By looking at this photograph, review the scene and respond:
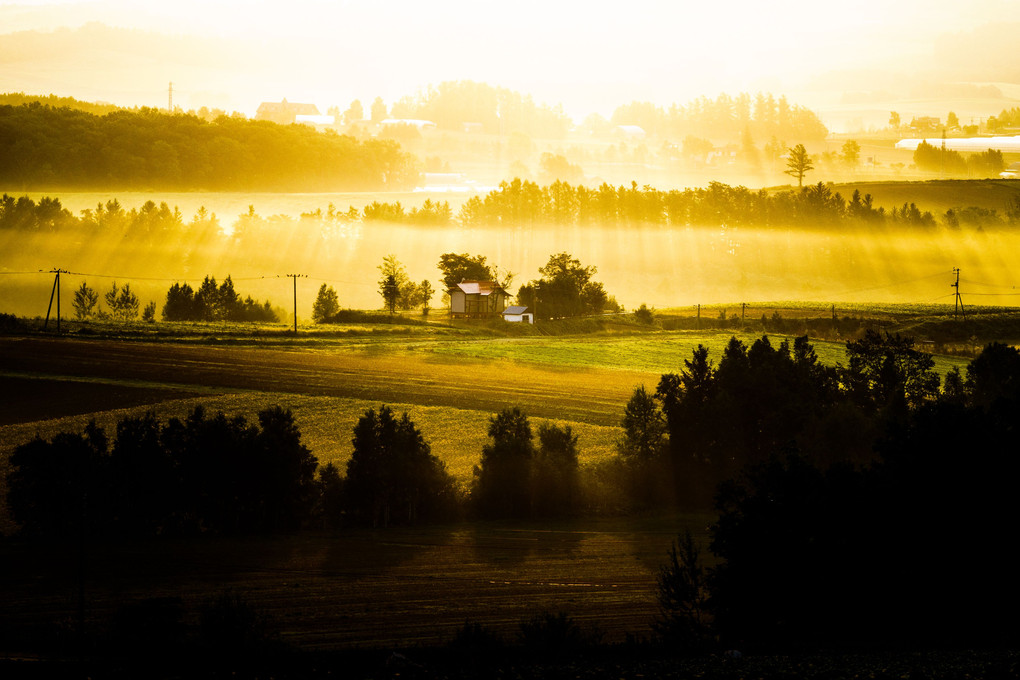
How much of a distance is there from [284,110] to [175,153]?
74.8m

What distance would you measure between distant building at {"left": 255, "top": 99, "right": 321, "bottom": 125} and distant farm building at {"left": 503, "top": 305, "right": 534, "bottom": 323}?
96505 mm

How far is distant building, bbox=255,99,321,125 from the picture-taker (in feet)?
564

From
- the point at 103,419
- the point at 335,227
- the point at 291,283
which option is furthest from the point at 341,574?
the point at 335,227

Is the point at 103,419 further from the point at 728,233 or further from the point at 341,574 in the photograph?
the point at 728,233

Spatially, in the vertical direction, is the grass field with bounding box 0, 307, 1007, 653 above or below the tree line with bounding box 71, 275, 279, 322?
below

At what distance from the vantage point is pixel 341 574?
3008cm

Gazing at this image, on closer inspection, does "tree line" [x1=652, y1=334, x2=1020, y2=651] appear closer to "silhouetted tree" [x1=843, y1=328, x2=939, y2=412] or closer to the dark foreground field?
the dark foreground field

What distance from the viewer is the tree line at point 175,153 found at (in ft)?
326

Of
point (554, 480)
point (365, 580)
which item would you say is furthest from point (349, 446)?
point (365, 580)

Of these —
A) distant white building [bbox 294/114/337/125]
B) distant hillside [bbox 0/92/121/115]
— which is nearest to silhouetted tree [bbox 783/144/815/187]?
distant white building [bbox 294/114/337/125]

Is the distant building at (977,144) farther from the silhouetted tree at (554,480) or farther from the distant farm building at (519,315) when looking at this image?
the silhouetted tree at (554,480)

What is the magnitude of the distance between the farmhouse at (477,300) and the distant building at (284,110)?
295ft

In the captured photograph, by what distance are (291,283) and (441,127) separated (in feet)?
272

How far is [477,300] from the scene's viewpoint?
9450cm
